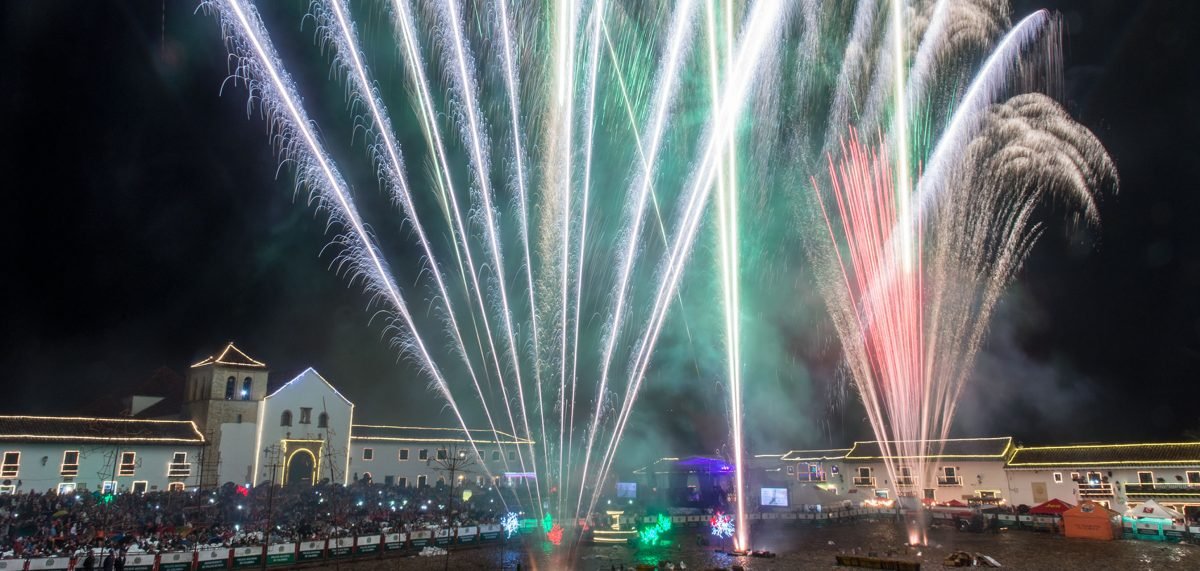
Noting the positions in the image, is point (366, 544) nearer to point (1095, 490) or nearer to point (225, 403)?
point (225, 403)

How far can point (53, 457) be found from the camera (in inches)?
1506

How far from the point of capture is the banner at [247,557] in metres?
23.9

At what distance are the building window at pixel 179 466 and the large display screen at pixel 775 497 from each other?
37.5 metres

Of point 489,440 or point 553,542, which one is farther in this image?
point 489,440

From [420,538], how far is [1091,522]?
30055 millimetres

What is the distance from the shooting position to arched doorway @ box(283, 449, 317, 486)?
4731 cm

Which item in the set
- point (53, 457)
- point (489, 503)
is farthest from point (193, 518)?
point (489, 503)

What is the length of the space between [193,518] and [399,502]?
10966 mm

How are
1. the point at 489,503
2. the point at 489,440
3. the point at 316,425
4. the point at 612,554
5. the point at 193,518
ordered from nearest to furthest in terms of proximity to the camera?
the point at 612,554 < the point at 193,518 < the point at 489,503 < the point at 316,425 < the point at 489,440

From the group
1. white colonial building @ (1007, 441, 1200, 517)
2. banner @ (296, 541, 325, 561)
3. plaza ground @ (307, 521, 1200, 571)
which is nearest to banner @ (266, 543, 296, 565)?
banner @ (296, 541, 325, 561)

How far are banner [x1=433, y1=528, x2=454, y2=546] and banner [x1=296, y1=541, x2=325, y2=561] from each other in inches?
186

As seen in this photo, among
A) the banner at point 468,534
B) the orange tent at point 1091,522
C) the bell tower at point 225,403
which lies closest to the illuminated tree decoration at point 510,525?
the banner at point 468,534

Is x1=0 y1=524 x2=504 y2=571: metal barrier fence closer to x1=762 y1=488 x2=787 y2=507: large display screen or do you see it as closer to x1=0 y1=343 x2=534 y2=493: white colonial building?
x1=0 y1=343 x2=534 y2=493: white colonial building

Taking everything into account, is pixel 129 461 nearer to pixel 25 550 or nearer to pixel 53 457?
pixel 53 457
